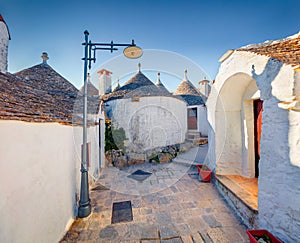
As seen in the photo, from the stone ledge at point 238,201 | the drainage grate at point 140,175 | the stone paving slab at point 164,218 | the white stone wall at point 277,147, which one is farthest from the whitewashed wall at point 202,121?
the white stone wall at point 277,147

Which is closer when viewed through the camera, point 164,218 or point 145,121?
point 164,218

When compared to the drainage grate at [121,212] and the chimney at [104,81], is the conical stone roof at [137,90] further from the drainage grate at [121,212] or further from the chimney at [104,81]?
the drainage grate at [121,212]

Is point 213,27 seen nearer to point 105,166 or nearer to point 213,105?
point 213,105

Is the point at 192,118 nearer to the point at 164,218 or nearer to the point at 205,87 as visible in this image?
the point at 205,87

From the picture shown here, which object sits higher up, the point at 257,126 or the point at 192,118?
the point at 192,118

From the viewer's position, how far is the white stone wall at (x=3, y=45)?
3828 mm

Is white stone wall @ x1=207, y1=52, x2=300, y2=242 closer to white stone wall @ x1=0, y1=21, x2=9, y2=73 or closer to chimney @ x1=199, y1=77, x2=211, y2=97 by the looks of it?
white stone wall @ x1=0, y1=21, x2=9, y2=73

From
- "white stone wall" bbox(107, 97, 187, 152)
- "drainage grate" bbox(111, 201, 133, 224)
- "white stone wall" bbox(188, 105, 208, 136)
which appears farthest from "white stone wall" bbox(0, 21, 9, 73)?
"white stone wall" bbox(188, 105, 208, 136)

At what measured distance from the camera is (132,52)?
140 inches

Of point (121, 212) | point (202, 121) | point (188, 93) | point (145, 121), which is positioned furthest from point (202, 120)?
point (121, 212)

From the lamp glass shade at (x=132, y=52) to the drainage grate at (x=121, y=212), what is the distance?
159 inches

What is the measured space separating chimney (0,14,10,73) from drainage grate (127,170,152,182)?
568 cm

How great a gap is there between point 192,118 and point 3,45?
551 inches

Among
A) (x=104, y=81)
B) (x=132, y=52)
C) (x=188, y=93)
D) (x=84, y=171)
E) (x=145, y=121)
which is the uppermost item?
(x=104, y=81)
